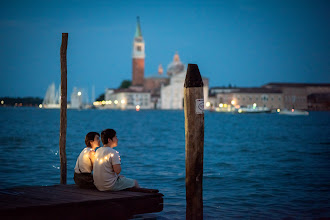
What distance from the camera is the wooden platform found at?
5113 mm

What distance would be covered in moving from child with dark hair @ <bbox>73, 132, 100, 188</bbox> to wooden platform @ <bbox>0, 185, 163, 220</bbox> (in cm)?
10

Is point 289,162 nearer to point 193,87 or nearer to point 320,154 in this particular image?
point 320,154

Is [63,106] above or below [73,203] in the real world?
above

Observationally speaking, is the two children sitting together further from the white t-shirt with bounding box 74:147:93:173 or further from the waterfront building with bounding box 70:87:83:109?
the waterfront building with bounding box 70:87:83:109

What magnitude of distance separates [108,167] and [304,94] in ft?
345

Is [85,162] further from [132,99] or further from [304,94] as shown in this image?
[132,99]

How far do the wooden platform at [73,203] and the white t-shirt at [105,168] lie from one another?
0.36 feet

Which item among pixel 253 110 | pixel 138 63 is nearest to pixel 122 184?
pixel 253 110

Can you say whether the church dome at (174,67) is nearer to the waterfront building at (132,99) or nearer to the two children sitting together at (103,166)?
the waterfront building at (132,99)

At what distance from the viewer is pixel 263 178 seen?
11406 millimetres

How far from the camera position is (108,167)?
587 centimetres

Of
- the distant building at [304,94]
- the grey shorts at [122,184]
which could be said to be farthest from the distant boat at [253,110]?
the grey shorts at [122,184]

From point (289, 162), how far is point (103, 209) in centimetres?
1049

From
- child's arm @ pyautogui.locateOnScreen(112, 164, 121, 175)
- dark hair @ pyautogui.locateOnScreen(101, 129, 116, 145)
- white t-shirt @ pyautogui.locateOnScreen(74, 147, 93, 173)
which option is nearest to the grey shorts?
child's arm @ pyautogui.locateOnScreen(112, 164, 121, 175)
